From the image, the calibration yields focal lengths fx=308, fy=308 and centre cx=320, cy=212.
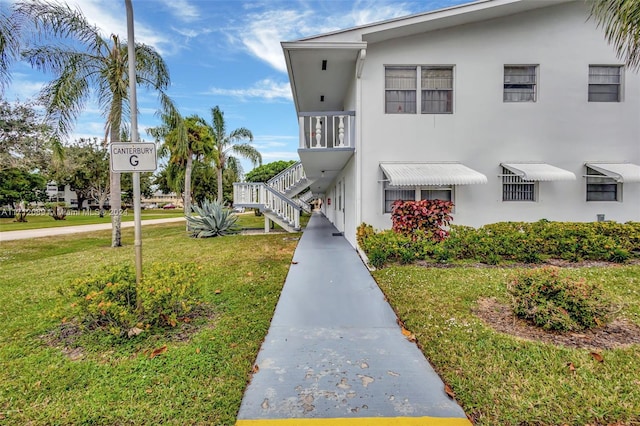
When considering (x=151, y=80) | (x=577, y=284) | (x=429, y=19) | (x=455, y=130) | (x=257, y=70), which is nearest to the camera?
(x=577, y=284)

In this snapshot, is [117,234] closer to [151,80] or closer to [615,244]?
[151,80]

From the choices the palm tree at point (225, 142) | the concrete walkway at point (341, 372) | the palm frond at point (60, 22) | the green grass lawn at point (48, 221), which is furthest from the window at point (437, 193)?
the green grass lawn at point (48, 221)

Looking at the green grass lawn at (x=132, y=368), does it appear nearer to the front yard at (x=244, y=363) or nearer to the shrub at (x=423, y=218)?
the front yard at (x=244, y=363)

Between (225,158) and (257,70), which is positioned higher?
(257,70)

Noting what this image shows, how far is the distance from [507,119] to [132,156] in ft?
29.9

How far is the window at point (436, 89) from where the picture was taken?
8.56 metres

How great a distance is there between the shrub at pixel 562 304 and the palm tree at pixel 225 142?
68.5 ft

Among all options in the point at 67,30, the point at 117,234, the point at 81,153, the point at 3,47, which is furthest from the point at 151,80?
the point at 81,153

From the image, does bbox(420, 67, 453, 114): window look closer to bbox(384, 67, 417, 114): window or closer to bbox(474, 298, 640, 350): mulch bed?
bbox(384, 67, 417, 114): window

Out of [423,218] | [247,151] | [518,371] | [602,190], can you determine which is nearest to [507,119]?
[602,190]

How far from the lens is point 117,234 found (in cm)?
1198

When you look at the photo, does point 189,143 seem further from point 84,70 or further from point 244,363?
point 244,363

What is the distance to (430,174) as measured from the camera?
304 inches

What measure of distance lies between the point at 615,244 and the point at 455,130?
4.50 meters
